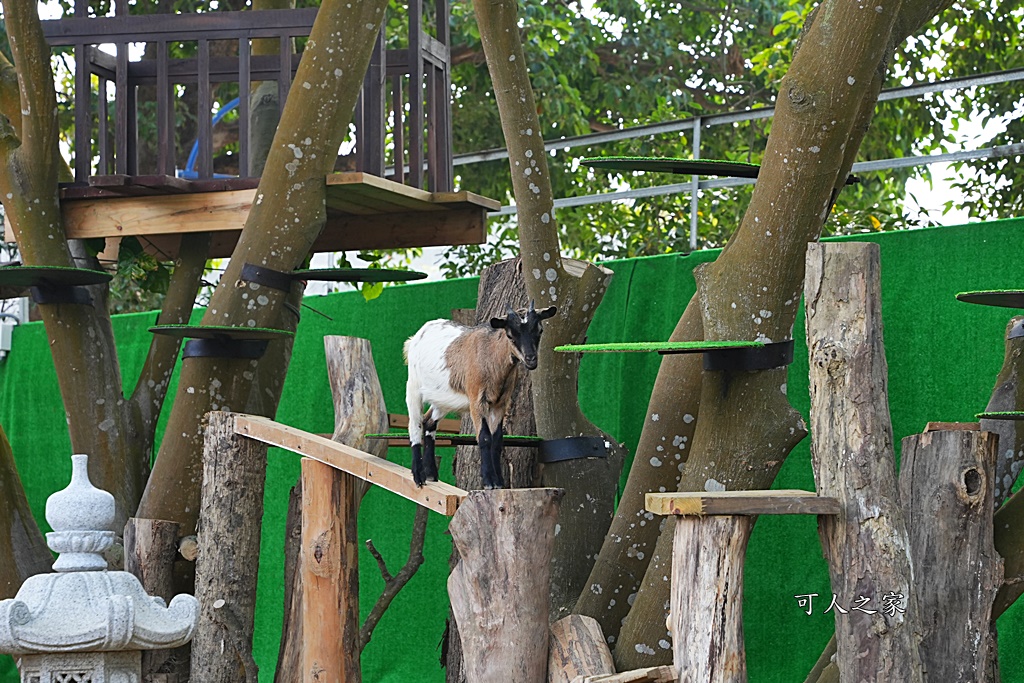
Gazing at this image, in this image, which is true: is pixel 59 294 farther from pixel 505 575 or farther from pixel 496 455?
pixel 505 575

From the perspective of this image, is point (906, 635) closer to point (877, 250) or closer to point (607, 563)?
point (877, 250)

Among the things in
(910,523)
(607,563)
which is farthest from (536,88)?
(910,523)

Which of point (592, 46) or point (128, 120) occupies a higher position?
point (592, 46)

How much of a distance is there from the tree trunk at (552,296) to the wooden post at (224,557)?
1.05m

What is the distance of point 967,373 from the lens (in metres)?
4.90

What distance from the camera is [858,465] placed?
304 centimetres

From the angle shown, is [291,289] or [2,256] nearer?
[291,289]

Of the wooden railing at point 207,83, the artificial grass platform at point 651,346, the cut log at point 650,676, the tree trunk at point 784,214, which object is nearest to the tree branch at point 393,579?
the wooden railing at point 207,83

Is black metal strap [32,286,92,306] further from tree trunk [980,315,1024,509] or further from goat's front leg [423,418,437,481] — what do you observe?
tree trunk [980,315,1024,509]

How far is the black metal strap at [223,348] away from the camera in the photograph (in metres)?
4.74

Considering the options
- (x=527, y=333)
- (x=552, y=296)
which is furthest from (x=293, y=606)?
(x=527, y=333)

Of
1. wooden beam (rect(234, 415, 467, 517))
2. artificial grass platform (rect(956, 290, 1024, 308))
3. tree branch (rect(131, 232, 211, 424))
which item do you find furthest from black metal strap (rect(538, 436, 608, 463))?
tree branch (rect(131, 232, 211, 424))

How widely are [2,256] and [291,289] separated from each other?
18.2 ft

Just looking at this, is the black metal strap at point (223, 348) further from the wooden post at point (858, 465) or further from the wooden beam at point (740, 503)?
the wooden post at point (858, 465)
